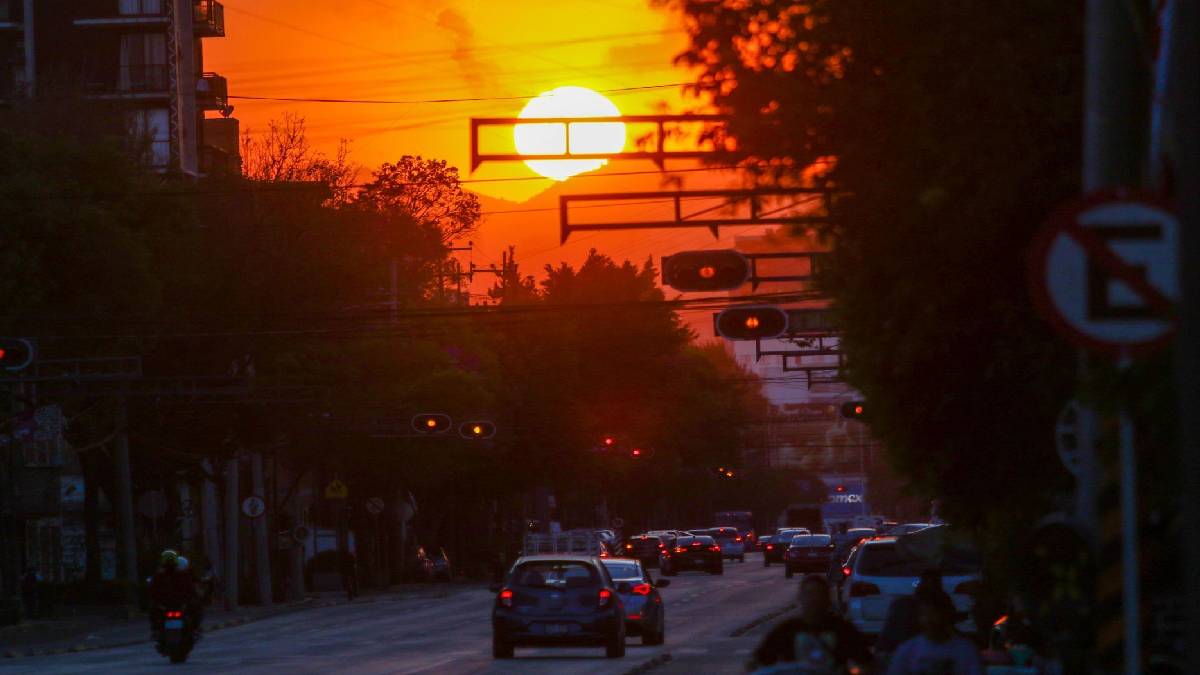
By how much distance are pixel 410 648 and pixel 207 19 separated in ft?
198


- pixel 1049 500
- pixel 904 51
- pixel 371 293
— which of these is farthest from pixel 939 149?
pixel 371 293

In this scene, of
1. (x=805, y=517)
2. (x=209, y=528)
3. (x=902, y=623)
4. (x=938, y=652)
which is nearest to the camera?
(x=938, y=652)

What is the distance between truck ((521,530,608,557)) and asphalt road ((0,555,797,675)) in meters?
12.8

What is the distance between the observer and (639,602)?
115 ft

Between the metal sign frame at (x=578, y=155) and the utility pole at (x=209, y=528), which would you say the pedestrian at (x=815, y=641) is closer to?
the metal sign frame at (x=578, y=155)

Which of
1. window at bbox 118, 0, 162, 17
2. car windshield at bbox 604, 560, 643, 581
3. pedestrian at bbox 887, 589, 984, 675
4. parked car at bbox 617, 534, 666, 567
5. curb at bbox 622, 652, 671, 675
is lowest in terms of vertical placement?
parked car at bbox 617, 534, 666, 567

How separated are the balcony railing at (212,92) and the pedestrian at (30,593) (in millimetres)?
39560

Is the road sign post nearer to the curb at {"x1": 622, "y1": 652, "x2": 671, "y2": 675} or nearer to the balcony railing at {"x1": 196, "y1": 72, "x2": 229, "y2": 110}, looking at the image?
the curb at {"x1": 622, "y1": 652, "x2": 671, "y2": 675}

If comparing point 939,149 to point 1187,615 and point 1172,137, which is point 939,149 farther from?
point 1187,615

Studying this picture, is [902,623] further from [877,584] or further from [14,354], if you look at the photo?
[14,354]

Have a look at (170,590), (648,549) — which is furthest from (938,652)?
(648,549)

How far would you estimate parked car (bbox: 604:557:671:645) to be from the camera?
114 feet

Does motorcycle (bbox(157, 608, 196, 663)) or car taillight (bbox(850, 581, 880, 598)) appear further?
motorcycle (bbox(157, 608, 196, 663))

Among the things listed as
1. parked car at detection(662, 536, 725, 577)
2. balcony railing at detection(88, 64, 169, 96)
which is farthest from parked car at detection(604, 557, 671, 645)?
balcony railing at detection(88, 64, 169, 96)
